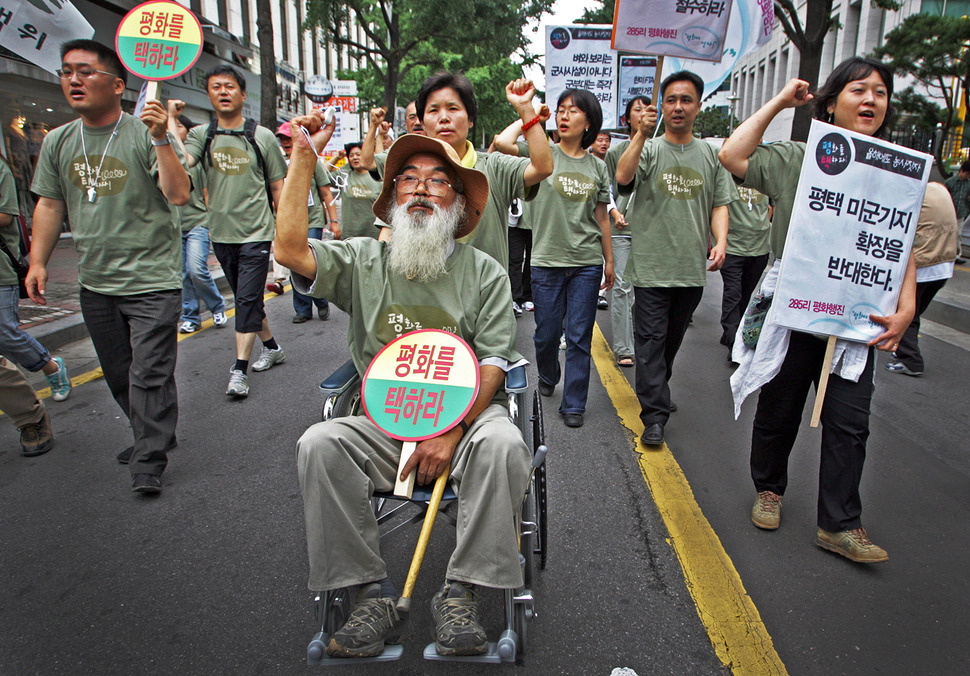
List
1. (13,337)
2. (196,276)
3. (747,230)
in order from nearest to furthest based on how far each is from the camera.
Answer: (13,337) → (747,230) → (196,276)

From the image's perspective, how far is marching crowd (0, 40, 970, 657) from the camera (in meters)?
2.11

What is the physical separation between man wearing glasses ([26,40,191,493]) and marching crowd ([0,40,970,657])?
0.04 ft

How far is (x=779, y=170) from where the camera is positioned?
2865mm

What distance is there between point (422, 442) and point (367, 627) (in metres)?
0.58

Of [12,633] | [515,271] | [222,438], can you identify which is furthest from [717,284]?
[12,633]

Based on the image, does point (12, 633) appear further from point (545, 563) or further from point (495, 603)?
point (545, 563)

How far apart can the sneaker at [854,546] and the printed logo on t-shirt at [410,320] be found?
70.6 inches

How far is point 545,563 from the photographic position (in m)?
2.67

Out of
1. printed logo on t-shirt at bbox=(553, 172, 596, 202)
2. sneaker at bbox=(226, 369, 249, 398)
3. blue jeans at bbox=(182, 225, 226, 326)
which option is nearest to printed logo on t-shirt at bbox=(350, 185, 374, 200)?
blue jeans at bbox=(182, 225, 226, 326)

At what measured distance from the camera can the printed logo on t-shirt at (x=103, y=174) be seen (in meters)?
3.37

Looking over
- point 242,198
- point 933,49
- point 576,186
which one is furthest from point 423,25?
point 576,186

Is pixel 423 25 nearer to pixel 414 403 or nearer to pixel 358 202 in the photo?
pixel 358 202

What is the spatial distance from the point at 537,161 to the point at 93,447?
303cm

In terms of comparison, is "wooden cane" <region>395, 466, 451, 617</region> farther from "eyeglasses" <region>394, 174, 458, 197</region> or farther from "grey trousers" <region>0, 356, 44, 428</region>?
"grey trousers" <region>0, 356, 44, 428</region>
